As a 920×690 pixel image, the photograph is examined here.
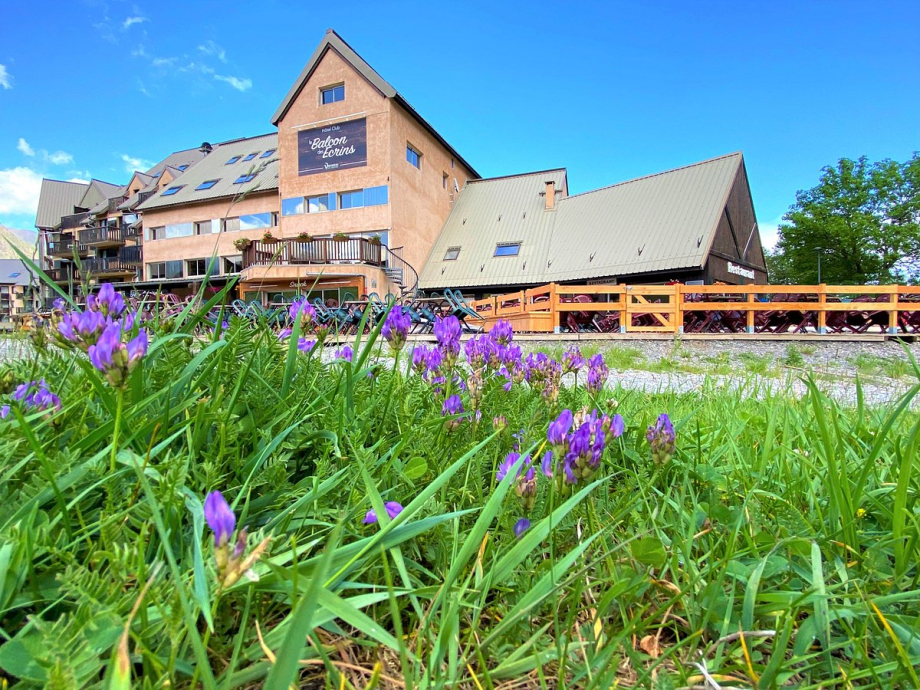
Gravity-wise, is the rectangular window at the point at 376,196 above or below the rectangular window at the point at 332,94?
below

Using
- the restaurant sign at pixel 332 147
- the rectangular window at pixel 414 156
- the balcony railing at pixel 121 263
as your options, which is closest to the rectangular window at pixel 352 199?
the restaurant sign at pixel 332 147

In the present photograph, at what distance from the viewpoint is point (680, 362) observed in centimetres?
716

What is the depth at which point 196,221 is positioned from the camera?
83.3 ft

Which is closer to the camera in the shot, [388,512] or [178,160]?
[388,512]

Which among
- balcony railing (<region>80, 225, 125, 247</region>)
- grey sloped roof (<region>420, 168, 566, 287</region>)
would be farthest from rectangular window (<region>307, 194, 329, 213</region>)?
balcony railing (<region>80, 225, 125, 247</region>)

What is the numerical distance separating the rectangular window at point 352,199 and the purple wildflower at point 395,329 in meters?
20.8

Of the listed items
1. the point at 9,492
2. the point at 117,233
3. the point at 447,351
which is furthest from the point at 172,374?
the point at 117,233

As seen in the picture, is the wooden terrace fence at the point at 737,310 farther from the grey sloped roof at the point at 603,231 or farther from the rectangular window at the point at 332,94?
the rectangular window at the point at 332,94

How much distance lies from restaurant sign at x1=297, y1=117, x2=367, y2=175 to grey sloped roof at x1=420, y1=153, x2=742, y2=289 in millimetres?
5592

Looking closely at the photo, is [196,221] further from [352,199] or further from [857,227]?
[857,227]

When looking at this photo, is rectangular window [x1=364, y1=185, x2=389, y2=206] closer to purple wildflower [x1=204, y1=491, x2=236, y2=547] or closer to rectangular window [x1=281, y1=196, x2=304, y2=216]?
rectangular window [x1=281, y1=196, x2=304, y2=216]

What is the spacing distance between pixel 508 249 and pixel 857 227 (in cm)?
2377

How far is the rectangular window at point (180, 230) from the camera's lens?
2566 centimetres

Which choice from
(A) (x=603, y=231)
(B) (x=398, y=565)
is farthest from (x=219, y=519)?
(A) (x=603, y=231)
